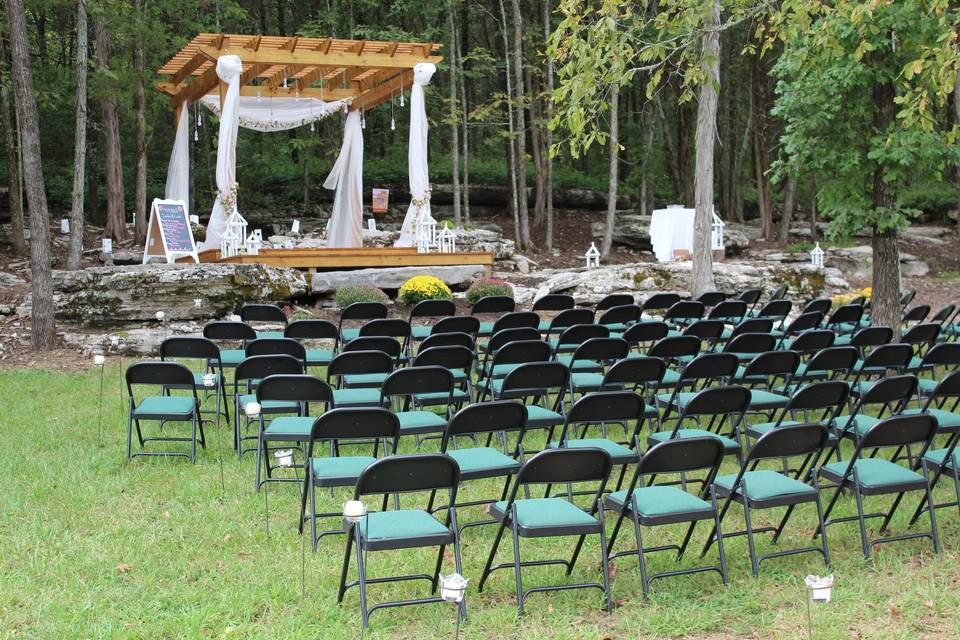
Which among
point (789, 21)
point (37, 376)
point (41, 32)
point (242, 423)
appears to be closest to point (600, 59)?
point (789, 21)

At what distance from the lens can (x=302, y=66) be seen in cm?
1362

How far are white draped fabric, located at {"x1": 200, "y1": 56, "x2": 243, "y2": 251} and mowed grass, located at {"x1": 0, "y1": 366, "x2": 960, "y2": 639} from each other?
8.31m

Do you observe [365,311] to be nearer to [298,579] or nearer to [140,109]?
[298,579]

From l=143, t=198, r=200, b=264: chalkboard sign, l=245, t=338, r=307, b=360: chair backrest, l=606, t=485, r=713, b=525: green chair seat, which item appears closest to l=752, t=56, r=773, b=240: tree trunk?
l=143, t=198, r=200, b=264: chalkboard sign

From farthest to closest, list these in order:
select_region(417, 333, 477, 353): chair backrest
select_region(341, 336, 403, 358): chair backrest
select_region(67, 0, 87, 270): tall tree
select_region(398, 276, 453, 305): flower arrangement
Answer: select_region(67, 0, 87, 270): tall tree, select_region(398, 276, 453, 305): flower arrangement, select_region(417, 333, 477, 353): chair backrest, select_region(341, 336, 403, 358): chair backrest

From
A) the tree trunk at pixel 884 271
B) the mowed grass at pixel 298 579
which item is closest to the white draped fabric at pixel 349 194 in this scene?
→ the tree trunk at pixel 884 271

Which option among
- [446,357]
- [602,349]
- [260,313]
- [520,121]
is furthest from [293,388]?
[520,121]

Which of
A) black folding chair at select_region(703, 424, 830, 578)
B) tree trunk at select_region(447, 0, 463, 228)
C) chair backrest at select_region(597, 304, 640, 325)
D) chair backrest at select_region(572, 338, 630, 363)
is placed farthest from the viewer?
tree trunk at select_region(447, 0, 463, 228)

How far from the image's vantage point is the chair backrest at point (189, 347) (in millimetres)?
6246

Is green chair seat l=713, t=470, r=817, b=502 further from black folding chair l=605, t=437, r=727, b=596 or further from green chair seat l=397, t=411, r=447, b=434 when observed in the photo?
green chair seat l=397, t=411, r=447, b=434

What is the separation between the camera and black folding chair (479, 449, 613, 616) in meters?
3.57

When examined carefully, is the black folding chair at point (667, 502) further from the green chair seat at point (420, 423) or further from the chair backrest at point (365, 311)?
the chair backrest at point (365, 311)

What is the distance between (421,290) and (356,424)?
8291 mm

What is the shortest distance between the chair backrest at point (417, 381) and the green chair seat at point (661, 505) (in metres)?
1.48
